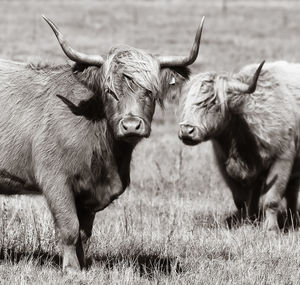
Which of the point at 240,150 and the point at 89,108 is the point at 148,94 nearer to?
the point at 89,108

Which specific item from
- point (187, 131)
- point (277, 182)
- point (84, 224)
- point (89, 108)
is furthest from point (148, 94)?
point (277, 182)

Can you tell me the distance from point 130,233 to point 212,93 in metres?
2.03

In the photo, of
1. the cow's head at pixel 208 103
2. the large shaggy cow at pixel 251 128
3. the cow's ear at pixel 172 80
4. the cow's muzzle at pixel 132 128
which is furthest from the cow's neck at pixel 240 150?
the cow's muzzle at pixel 132 128

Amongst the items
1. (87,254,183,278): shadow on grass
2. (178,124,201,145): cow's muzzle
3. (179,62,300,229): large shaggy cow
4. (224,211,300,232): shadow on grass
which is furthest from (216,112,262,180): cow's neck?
(87,254,183,278): shadow on grass

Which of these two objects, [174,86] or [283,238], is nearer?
[174,86]

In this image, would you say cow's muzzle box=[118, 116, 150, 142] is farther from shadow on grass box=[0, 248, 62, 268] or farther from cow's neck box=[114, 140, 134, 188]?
shadow on grass box=[0, 248, 62, 268]

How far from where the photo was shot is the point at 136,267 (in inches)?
214

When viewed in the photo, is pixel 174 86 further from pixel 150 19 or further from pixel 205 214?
pixel 150 19

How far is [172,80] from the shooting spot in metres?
5.51

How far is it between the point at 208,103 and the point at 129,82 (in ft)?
7.89

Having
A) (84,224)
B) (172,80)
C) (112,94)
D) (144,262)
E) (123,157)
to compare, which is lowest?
(144,262)

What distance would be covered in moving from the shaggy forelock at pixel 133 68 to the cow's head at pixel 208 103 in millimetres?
1904

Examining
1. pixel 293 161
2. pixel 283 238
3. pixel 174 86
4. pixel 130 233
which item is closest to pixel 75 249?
pixel 130 233

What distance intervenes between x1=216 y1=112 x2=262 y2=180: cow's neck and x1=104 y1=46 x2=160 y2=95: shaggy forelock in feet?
8.74
